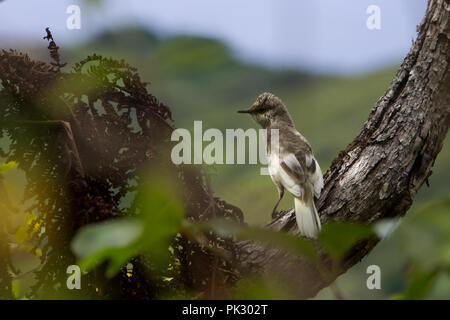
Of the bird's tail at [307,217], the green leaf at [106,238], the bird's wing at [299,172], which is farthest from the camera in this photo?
the bird's wing at [299,172]

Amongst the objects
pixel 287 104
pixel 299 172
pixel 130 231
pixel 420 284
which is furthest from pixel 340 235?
pixel 287 104

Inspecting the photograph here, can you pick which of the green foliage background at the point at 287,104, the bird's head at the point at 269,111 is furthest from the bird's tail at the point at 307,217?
the bird's head at the point at 269,111

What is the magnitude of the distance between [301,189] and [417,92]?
48cm

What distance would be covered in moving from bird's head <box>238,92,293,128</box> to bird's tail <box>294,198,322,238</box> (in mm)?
804

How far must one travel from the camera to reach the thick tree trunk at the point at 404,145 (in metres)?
1.56

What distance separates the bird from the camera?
161 centimetres

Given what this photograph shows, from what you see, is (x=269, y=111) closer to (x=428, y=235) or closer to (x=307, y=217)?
(x=307, y=217)

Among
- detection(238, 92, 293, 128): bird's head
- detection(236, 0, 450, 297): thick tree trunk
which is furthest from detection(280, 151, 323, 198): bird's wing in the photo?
detection(238, 92, 293, 128): bird's head

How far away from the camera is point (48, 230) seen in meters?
1.13

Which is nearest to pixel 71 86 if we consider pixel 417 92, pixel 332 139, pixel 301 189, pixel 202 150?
pixel 202 150

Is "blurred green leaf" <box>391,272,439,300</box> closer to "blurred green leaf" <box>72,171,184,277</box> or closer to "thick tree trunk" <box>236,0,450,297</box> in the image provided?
"blurred green leaf" <box>72,171,184,277</box>

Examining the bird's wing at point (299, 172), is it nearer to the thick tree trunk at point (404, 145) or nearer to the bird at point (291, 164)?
the bird at point (291, 164)

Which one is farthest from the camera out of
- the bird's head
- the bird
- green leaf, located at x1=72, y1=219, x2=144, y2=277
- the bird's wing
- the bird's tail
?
the bird's head

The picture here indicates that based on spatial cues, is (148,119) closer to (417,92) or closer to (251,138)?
(417,92)
